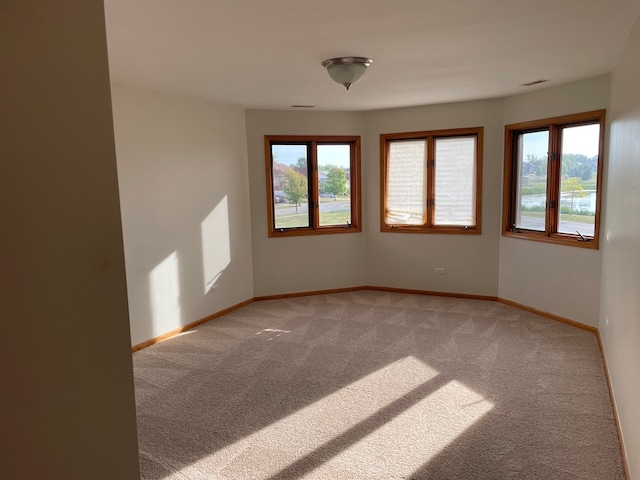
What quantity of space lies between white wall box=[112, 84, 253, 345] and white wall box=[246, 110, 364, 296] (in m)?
0.14

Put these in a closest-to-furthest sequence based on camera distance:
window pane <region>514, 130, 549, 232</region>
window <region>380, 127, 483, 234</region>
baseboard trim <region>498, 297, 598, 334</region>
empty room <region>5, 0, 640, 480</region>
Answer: empty room <region>5, 0, 640, 480</region> → baseboard trim <region>498, 297, 598, 334</region> → window pane <region>514, 130, 549, 232</region> → window <region>380, 127, 483, 234</region>

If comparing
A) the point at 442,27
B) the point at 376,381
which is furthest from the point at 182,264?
the point at 442,27

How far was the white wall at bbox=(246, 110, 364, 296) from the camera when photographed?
18.4ft

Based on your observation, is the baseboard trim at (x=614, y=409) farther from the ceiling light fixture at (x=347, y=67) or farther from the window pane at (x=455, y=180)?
the ceiling light fixture at (x=347, y=67)

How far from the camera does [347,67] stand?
127 inches

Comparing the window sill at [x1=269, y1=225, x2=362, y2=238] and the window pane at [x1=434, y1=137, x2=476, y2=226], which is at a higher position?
the window pane at [x1=434, y1=137, x2=476, y2=226]

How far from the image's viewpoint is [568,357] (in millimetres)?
3779

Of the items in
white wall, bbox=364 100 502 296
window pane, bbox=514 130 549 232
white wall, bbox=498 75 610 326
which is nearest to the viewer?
white wall, bbox=498 75 610 326

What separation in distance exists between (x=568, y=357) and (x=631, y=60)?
2.38m

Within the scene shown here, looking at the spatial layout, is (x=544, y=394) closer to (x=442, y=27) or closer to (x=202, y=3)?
(x=442, y=27)

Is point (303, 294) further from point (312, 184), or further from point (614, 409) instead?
point (614, 409)

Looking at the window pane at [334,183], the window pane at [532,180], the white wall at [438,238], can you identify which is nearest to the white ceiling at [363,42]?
the window pane at [532,180]

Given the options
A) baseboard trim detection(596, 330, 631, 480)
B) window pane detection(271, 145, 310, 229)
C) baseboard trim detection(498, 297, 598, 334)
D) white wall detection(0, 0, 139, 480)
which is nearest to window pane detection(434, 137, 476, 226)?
baseboard trim detection(498, 297, 598, 334)

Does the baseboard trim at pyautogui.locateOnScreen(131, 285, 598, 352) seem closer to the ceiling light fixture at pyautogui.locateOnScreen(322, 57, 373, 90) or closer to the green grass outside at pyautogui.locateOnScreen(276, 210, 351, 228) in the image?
the green grass outside at pyautogui.locateOnScreen(276, 210, 351, 228)
